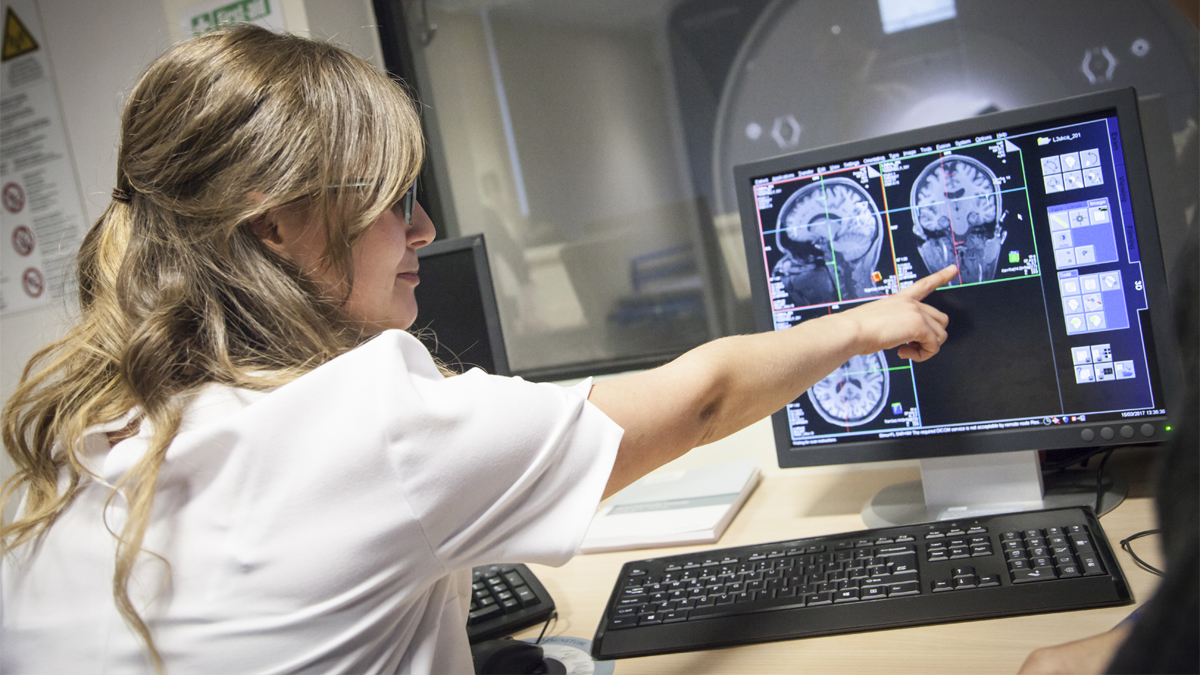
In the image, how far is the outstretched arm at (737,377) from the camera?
779mm

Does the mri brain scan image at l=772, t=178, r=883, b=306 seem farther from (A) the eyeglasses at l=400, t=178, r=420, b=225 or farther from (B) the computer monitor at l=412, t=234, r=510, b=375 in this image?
(A) the eyeglasses at l=400, t=178, r=420, b=225

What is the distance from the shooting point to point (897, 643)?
0.83 m

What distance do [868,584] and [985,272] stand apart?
44cm

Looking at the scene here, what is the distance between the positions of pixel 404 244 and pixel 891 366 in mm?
673

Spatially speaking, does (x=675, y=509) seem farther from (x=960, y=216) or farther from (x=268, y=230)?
(x=268, y=230)

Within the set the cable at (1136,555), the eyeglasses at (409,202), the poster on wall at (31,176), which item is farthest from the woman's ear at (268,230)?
the poster on wall at (31,176)

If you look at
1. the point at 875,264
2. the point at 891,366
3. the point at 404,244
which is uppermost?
the point at 404,244

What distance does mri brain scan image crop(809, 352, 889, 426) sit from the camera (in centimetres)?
116

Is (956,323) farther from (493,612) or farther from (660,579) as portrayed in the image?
(493,612)

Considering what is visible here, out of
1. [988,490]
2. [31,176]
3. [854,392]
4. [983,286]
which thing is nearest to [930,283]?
[983,286]

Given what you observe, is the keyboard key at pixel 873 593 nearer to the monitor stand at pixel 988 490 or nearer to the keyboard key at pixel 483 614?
the monitor stand at pixel 988 490

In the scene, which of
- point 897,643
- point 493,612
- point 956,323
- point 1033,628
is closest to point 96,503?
point 493,612

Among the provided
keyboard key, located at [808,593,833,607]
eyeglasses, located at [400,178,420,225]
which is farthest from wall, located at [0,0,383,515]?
keyboard key, located at [808,593,833,607]

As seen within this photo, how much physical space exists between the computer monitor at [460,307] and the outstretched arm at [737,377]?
18.9 inches
